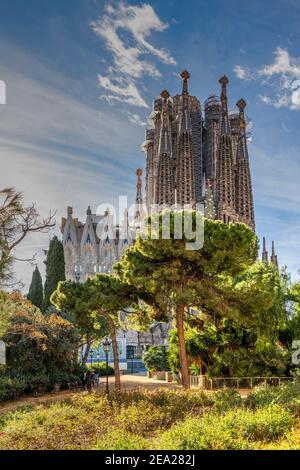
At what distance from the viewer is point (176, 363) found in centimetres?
2491

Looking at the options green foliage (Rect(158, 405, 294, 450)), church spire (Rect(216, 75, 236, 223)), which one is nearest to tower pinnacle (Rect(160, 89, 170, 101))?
church spire (Rect(216, 75, 236, 223))

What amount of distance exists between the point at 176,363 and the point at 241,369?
502 centimetres

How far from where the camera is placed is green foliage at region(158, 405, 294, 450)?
24.8 feet

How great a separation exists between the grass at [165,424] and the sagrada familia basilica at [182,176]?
122 feet

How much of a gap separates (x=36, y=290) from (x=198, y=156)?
35.0 meters

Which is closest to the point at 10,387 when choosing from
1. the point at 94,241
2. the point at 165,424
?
the point at 165,424

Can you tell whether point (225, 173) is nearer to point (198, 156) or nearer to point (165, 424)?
point (198, 156)

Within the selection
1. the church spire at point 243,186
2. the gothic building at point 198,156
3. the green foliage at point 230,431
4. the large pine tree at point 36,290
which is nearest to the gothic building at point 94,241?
the gothic building at point 198,156

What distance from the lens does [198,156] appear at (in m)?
61.1

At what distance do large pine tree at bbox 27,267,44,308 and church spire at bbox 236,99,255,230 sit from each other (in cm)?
3112

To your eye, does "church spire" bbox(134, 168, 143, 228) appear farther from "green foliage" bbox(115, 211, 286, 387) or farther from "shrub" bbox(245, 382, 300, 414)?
"shrub" bbox(245, 382, 300, 414)

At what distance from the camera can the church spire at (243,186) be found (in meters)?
58.1
